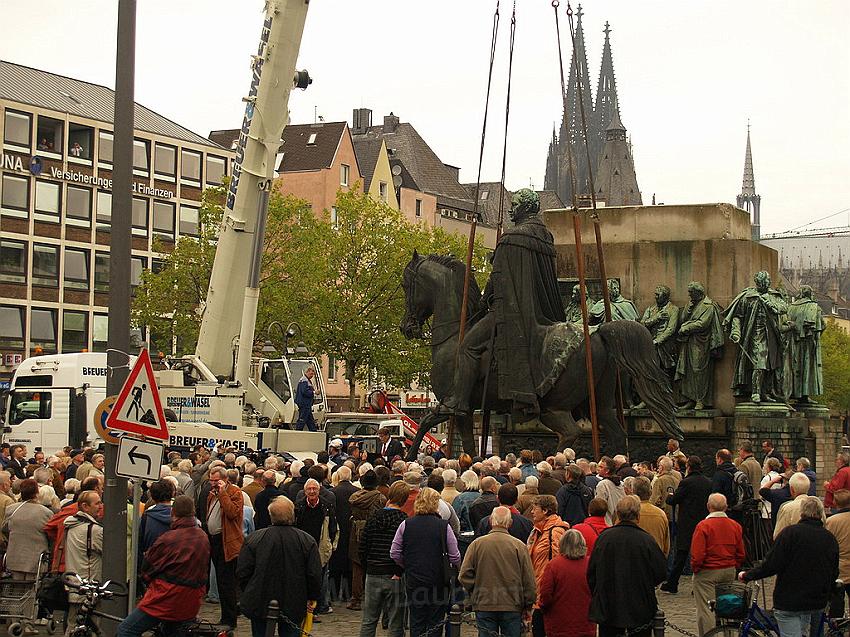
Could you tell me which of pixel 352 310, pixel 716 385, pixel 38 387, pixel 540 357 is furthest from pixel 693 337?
pixel 352 310

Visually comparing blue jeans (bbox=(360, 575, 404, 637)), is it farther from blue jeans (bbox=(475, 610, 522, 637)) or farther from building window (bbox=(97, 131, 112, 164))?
building window (bbox=(97, 131, 112, 164))

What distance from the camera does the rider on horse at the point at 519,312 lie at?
22.0 m

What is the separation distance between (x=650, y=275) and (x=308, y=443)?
25.4ft

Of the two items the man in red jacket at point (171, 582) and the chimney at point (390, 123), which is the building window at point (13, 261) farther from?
the man in red jacket at point (171, 582)

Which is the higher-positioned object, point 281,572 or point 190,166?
point 190,166

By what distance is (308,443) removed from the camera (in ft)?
98.1

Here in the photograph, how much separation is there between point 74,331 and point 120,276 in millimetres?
57509

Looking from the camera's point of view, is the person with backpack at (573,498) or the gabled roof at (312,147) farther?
the gabled roof at (312,147)

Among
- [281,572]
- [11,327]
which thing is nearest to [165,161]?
[11,327]

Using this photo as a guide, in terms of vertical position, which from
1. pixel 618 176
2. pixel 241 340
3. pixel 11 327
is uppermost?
pixel 618 176

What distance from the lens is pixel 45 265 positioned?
6662cm

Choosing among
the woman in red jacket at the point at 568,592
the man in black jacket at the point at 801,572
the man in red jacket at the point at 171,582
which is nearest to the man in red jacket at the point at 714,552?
the man in black jacket at the point at 801,572

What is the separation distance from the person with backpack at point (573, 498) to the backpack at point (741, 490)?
8.46 feet

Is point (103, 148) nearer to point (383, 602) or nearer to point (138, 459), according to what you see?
point (383, 602)
